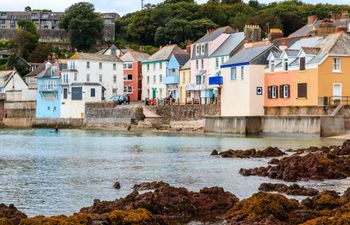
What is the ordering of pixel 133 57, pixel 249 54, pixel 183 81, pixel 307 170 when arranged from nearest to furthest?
1. pixel 307 170
2. pixel 249 54
3. pixel 183 81
4. pixel 133 57

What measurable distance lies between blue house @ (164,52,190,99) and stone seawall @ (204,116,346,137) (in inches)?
955

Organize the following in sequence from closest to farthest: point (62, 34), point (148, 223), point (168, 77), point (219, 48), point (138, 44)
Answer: point (148, 223) < point (219, 48) < point (168, 77) < point (138, 44) < point (62, 34)

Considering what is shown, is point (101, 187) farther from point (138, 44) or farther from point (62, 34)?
point (62, 34)

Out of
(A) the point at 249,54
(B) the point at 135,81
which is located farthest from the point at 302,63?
(B) the point at 135,81

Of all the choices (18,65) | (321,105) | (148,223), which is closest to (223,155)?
(321,105)

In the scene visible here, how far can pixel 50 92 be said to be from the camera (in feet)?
313

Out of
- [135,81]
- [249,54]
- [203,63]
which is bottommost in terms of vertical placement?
[135,81]

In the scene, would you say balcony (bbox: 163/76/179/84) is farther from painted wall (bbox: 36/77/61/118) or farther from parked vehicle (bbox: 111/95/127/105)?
painted wall (bbox: 36/77/61/118)

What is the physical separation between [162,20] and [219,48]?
52.5 meters

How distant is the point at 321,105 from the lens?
177ft

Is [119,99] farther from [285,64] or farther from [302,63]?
[302,63]

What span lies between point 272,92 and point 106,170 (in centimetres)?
3044

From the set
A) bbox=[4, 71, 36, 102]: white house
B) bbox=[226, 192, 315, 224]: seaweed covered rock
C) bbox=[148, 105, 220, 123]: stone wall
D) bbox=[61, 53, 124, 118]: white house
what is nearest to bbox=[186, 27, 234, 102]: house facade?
bbox=[148, 105, 220, 123]: stone wall

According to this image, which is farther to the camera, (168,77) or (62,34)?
(62,34)
